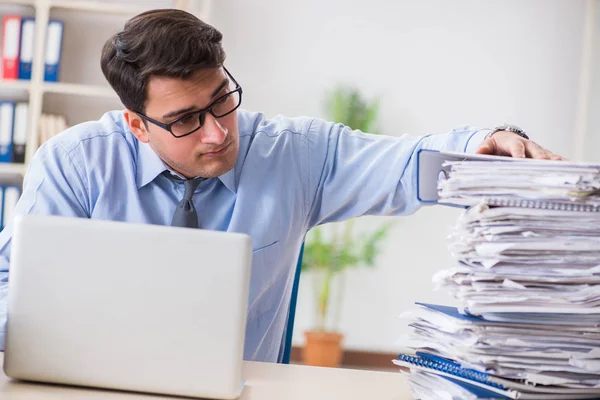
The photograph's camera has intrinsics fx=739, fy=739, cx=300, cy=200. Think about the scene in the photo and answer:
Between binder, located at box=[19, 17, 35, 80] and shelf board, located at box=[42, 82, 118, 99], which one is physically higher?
binder, located at box=[19, 17, 35, 80]

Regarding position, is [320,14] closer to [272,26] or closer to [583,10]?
[272,26]

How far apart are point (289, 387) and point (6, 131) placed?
130 inches

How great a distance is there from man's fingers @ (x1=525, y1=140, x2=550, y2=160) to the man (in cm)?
35

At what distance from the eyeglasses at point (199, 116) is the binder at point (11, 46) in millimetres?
2604

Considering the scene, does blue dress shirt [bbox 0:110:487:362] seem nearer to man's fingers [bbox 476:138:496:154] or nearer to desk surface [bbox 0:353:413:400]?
man's fingers [bbox 476:138:496:154]

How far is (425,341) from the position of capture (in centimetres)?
99

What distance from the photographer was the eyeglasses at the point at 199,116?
160 centimetres

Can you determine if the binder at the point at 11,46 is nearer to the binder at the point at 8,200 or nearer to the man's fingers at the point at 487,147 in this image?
the binder at the point at 8,200

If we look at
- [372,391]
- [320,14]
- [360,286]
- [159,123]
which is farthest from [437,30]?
[372,391]

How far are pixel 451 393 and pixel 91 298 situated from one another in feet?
1.53

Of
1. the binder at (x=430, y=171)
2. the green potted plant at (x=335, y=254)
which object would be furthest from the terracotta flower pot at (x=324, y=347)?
the binder at (x=430, y=171)

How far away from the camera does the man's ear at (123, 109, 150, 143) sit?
1691 millimetres

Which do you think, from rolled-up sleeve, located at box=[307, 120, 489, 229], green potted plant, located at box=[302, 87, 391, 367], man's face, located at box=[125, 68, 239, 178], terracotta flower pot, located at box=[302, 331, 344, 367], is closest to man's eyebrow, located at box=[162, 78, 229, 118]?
man's face, located at box=[125, 68, 239, 178]

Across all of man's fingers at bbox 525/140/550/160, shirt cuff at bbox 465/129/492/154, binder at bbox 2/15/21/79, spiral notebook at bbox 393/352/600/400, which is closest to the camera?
spiral notebook at bbox 393/352/600/400
